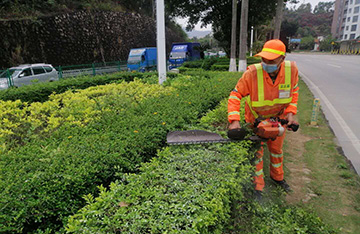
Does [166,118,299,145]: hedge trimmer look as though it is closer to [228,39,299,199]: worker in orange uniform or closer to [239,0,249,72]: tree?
[228,39,299,199]: worker in orange uniform

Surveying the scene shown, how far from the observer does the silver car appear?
1042 centimetres

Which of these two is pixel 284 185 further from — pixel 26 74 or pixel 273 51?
pixel 26 74

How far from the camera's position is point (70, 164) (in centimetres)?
227

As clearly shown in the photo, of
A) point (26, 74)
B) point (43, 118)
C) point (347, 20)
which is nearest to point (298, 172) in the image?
point (43, 118)

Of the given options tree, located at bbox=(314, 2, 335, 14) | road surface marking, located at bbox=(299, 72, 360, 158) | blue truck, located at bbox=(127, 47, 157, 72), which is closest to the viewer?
road surface marking, located at bbox=(299, 72, 360, 158)

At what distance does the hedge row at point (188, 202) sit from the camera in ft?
5.28

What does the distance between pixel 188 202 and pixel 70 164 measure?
1.20m

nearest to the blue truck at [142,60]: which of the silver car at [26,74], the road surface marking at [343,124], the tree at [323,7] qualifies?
the silver car at [26,74]

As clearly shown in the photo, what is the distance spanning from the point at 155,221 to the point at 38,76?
12.3m

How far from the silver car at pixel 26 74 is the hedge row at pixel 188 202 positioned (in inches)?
375

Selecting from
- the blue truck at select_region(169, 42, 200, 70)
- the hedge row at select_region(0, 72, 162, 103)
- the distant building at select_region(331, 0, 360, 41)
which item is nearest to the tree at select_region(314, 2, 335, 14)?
the distant building at select_region(331, 0, 360, 41)

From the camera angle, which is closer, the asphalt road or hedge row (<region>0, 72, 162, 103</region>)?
the asphalt road

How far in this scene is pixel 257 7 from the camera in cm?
1834

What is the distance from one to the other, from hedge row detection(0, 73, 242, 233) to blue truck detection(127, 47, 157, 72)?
1447 centimetres
